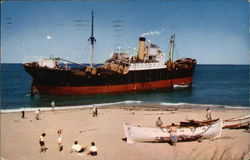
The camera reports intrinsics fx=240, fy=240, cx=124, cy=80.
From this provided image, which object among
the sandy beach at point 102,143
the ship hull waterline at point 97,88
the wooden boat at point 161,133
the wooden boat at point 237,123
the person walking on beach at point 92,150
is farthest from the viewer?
the ship hull waterline at point 97,88

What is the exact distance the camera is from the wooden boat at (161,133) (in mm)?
14328

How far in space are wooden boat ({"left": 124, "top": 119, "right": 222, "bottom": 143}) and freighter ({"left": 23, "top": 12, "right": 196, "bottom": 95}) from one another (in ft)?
83.9

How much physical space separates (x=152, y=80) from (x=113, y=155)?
34.4 metres

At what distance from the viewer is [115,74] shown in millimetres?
41562

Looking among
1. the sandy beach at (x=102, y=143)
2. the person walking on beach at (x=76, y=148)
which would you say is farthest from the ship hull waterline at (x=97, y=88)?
the person walking on beach at (x=76, y=148)

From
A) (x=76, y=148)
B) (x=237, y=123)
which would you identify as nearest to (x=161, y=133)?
(x=76, y=148)

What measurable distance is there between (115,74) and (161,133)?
2768cm

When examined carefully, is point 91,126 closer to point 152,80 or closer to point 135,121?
point 135,121

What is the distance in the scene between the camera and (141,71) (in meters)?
44.7

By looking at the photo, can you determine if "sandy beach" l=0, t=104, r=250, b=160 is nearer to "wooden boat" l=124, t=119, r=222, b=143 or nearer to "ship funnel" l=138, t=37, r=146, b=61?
"wooden boat" l=124, t=119, r=222, b=143

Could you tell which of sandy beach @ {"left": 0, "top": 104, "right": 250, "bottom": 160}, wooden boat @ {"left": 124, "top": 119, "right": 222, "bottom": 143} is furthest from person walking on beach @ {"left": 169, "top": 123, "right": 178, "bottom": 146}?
sandy beach @ {"left": 0, "top": 104, "right": 250, "bottom": 160}

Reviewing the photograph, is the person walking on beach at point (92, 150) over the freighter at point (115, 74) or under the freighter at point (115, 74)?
under

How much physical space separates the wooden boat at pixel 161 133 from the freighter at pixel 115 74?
25.6 metres

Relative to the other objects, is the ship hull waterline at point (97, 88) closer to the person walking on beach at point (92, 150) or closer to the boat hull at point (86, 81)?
the boat hull at point (86, 81)
